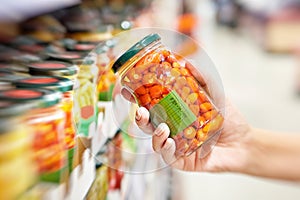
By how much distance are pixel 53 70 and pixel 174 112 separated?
0.24 metres

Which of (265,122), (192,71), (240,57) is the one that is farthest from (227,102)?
(240,57)

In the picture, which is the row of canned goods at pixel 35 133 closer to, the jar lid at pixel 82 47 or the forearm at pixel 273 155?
the jar lid at pixel 82 47

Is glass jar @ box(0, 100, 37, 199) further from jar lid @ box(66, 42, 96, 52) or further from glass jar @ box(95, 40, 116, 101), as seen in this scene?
jar lid @ box(66, 42, 96, 52)

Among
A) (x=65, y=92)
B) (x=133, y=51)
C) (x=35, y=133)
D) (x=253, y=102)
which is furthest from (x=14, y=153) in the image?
(x=253, y=102)

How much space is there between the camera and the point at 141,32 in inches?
35.8

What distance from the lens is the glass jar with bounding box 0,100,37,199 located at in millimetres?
469

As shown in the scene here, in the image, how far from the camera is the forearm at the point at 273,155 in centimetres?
119

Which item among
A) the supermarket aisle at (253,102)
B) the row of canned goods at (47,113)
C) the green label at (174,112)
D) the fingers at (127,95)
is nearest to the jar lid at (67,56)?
the row of canned goods at (47,113)

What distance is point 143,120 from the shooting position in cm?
80

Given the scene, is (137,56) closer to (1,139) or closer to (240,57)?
(1,139)

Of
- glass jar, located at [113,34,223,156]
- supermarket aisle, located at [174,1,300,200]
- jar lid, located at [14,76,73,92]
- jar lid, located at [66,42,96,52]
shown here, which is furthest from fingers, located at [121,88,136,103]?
supermarket aisle, located at [174,1,300,200]

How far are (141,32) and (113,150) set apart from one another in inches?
11.0

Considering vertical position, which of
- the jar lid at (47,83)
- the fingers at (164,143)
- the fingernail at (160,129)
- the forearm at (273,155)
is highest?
the jar lid at (47,83)

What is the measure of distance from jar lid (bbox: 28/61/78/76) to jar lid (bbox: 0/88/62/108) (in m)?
0.13
